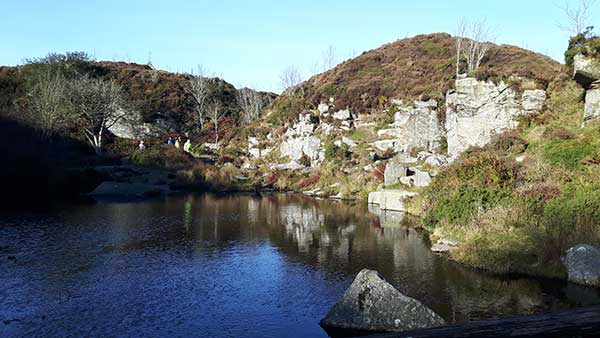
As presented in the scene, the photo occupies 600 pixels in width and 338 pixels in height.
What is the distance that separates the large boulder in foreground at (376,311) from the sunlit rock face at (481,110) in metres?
33.6

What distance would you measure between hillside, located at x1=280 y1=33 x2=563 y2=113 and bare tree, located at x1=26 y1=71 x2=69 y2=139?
33.4 meters

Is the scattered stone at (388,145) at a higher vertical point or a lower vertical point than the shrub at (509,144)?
higher

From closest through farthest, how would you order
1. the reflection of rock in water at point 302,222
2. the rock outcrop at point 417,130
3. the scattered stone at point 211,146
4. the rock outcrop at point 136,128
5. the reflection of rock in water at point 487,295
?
1. the reflection of rock in water at point 487,295
2. the reflection of rock in water at point 302,222
3. the rock outcrop at point 417,130
4. the scattered stone at point 211,146
5. the rock outcrop at point 136,128

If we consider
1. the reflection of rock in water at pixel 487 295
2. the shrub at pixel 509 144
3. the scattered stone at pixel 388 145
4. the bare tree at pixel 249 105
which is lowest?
the reflection of rock in water at pixel 487 295

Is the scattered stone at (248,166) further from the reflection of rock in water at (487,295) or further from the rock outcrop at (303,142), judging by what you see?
the reflection of rock in water at (487,295)

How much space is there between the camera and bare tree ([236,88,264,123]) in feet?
279

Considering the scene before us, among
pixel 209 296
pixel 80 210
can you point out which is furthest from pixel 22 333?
pixel 80 210

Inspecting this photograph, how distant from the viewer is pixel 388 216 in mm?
35844

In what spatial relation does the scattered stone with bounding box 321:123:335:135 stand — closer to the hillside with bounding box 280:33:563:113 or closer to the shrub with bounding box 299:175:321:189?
the hillside with bounding box 280:33:563:113

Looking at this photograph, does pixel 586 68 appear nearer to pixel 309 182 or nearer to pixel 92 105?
pixel 309 182

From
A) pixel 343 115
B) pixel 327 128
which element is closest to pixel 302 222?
pixel 327 128

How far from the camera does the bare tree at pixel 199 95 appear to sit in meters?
86.7

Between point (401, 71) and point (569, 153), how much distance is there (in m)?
45.7

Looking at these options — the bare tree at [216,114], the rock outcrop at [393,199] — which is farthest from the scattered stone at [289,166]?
the bare tree at [216,114]
